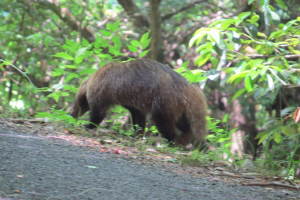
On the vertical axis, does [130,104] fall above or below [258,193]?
above

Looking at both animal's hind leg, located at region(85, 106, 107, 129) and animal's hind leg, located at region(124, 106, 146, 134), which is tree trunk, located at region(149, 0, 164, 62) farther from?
animal's hind leg, located at region(85, 106, 107, 129)

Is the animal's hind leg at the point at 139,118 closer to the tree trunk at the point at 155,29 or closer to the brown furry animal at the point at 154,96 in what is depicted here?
the brown furry animal at the point at 154,96

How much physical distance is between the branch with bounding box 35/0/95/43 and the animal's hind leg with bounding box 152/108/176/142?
4058 mm

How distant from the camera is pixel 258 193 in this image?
279 centimetres

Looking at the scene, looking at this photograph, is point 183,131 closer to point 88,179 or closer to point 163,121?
point 163,121

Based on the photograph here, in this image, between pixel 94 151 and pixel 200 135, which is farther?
pixel 200 135

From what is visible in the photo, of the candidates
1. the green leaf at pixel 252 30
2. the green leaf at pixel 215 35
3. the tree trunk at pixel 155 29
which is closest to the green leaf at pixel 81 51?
the green leaf at pixel 215 35

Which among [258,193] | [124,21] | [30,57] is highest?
[124,21]

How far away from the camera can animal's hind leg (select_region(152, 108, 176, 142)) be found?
5.02 meters

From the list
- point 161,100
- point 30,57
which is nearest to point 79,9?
point 30,57

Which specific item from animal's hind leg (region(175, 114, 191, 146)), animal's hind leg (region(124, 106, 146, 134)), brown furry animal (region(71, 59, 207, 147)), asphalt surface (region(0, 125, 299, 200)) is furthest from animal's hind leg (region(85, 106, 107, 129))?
asphalt surface (region(0, 125, 299, 200))

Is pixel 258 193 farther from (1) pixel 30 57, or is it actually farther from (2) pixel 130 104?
(1) pixel 30 57

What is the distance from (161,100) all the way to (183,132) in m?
0.71

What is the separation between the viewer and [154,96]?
505 centimetres
